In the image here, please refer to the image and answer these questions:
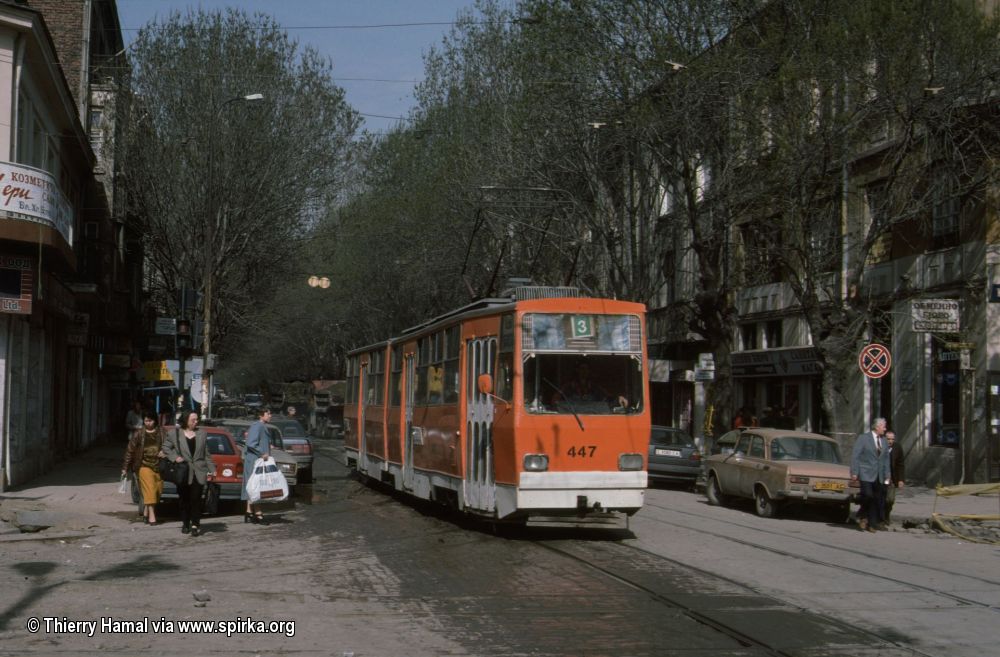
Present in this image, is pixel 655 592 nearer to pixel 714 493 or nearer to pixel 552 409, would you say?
pixel 552 409

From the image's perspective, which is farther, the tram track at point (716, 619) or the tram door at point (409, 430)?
the tram door at point (409, 430)

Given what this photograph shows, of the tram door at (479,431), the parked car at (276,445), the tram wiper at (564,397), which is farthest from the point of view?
the parked car at (276,445)

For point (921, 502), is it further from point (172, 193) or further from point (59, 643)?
point (172, 193)

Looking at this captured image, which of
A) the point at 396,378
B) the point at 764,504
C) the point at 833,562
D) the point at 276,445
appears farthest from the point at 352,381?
the point at 833,562

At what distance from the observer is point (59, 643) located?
26.8ft

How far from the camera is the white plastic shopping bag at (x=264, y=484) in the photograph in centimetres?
1730

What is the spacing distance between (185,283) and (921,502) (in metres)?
26.8

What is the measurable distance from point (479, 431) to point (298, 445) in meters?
11.7

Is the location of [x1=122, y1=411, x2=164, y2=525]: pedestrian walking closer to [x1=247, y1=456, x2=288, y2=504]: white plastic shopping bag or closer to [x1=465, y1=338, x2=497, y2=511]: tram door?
[x1=247, y1=456, x2=288, y2=504]: white plastic shopping bag

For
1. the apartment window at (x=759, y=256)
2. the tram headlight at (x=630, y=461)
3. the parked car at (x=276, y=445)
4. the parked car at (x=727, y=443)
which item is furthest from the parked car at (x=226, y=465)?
the apartment window at (x=759, y=256)

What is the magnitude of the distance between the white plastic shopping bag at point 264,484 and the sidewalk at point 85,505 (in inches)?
75.3

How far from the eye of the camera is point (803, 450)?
20562 millimetres

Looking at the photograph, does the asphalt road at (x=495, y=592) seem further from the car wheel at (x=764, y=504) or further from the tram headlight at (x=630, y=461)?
the car wheel at (x=764, y=504)

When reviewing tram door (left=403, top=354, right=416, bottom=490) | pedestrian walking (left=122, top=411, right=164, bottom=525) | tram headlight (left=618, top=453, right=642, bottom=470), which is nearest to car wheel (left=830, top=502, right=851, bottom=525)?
tram headlight (left=618, top=453, right=642, bottom=470)
